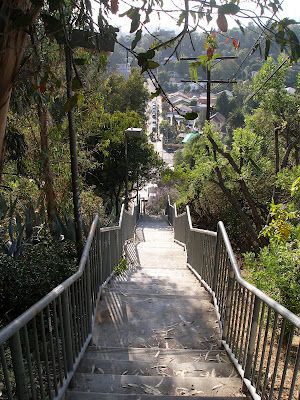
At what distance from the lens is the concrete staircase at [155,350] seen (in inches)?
109

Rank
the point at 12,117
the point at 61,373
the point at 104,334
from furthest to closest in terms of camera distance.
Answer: the point at 12,117 < the point at 104,334 < the point at 61,373

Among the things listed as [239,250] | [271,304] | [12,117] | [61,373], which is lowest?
[239,250]

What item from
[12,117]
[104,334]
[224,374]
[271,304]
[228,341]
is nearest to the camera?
[271,304]

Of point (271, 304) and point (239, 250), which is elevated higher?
point (271, 304)

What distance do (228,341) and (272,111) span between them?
31.8 ft

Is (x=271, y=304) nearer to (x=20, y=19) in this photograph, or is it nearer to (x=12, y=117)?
(x=20, y=19)

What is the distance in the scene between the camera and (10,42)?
1751mm

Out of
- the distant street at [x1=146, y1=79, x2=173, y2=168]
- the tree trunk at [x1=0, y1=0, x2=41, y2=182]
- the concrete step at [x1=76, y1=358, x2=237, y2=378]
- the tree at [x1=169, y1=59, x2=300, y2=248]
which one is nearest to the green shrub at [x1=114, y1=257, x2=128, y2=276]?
the concrete step at [x1=76, y1=358, x2=237, y2=378]

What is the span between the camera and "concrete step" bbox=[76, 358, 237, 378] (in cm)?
304

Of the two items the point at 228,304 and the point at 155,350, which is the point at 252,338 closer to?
the point at 228,304

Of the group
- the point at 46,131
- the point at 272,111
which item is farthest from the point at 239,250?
the point at 46,131

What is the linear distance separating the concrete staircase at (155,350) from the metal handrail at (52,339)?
199 millimetres

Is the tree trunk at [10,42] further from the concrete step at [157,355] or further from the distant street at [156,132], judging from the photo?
the distant street at [156,132]

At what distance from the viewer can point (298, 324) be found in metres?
1.93
